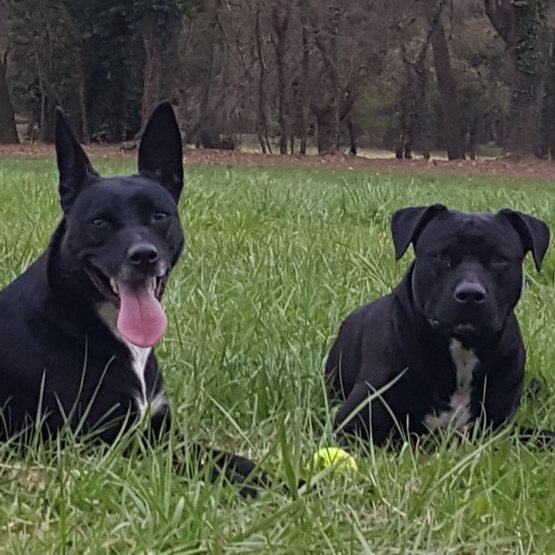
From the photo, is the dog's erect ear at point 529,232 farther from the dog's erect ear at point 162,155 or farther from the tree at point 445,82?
the tree at point 445,82

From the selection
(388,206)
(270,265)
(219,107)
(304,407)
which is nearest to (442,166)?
(219,107)

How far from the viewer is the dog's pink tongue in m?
3.50

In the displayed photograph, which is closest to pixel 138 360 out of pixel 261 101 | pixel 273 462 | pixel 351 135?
pixel 273 462

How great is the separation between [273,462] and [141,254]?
88 cm

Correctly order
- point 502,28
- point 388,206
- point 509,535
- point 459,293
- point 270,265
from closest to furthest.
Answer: point 509,535
point 459,293
point 270,265
point 388,206
point 502,28

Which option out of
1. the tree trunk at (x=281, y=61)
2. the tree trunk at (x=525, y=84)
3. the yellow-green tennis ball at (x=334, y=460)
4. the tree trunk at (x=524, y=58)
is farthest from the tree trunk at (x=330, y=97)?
the yellow-green tennis ball at (x=334, y=460)

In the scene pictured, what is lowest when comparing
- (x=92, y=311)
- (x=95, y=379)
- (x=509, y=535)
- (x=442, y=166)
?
(x=442, y=166)

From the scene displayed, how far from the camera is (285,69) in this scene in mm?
34969

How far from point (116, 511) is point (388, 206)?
7237 mm

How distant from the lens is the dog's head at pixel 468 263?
12.7 feet

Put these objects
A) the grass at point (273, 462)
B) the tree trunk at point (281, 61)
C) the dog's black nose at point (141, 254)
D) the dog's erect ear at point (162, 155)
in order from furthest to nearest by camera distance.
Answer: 1. the tree trunk at point (281, 61)
2. the dog's erect ear at point (162, 155)
3. the dog's black nose at point (141, 254)
4. the grass at point (273, 462)

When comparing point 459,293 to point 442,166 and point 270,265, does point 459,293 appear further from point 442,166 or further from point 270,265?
point 442,166

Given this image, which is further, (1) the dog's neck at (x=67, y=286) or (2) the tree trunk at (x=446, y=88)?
(2) the tree trunk at (x=446, y=88)

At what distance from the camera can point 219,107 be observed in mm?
36969
